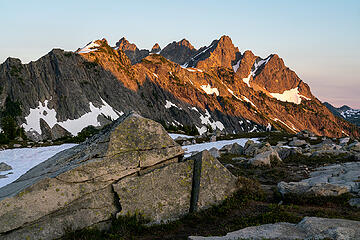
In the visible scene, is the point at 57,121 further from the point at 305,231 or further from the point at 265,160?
the point at 305,231

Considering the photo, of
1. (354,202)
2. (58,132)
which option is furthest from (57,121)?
(354,202)

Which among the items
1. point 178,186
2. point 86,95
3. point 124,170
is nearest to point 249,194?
point 178,186

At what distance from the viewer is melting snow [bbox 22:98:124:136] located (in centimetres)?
12497

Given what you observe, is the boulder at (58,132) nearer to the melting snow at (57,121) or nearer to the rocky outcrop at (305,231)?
the melting snow at (57,121)

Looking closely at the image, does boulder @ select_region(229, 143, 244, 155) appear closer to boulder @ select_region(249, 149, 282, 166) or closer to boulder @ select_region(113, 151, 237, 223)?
boulder @ select_region(249, 149, 282, 166)

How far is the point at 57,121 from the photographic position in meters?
136

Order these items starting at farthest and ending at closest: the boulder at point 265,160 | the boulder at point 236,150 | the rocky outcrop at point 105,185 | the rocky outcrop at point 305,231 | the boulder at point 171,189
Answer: the boulder at point 236,150 < the boulder at point 265,160 < the boulder at point 171,189 < the rocky outcrop at point 105,185 < the rocky outcrop at point 305,231

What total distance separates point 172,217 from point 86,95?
6357 inches

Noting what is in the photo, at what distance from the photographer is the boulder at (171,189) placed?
12.1 m

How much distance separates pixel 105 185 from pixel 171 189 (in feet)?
11.1

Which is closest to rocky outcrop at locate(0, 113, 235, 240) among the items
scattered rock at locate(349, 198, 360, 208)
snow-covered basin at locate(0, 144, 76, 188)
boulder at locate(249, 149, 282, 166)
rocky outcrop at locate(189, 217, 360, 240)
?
rocky outcrop at locate(189, 217, 360, 240)

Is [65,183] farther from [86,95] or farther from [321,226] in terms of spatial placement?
[86,95]

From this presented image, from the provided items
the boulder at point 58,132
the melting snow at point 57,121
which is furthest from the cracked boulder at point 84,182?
the boulder at point 58,132

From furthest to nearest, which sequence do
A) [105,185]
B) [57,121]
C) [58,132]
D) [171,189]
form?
1. [57,121]
2. [58,132]
3. [171,189]
4. [105,185]
